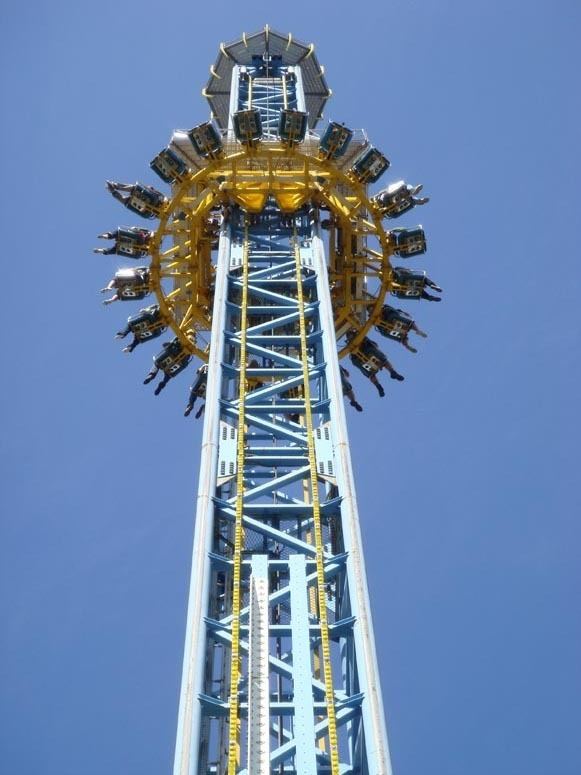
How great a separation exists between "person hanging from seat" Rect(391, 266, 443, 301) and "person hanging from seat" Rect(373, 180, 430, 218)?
190 centimetres

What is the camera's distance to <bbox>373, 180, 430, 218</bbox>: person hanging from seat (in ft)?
101

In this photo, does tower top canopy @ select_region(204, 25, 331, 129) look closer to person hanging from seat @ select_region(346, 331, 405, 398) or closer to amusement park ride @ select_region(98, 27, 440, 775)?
amusement park ride @ select_region(98, 27, 440, 775)

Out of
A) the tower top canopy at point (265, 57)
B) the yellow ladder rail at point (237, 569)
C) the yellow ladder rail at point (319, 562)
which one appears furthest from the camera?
the tower top canopy at point (265, 57)

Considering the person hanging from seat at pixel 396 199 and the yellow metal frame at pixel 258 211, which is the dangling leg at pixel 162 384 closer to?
the yellow metal frame at pixel 258 211

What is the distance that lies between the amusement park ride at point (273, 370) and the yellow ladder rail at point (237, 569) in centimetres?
5

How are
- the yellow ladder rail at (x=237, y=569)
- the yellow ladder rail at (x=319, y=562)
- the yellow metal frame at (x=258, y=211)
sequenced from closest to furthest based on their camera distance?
the yellow ladder rail at (x=237, y=569), the yellow ladder rail at (x=319, y=562), the yellow metal frame at (x=258, y=211)

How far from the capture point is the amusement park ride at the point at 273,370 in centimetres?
1612

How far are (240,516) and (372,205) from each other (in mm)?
14751

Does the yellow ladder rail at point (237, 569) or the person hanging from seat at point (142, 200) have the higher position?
the person hanging from seat at point (142, 200)

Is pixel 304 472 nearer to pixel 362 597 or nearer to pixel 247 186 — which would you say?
pixel 362 597

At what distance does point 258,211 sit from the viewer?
3022 cm

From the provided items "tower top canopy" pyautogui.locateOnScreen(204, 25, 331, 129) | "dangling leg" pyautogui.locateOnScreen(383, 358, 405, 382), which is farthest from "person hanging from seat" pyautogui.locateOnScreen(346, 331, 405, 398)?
"tower top canopy" pyautogui.locateOnScreen(204, 25, 331, 129)

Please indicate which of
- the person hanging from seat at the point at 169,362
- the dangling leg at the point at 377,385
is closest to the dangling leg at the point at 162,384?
the person hanging from seat at the point at 169,362

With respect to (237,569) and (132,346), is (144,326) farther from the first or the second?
(237,569)
